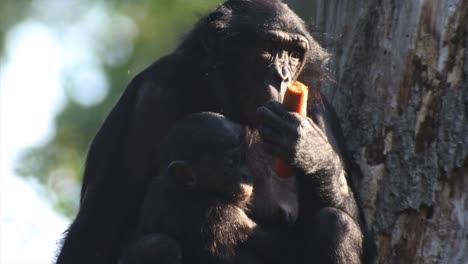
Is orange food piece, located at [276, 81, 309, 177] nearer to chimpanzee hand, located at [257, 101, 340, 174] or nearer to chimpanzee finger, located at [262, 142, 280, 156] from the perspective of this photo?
chimpanzee hand, located at [257, 101, 340, 174]

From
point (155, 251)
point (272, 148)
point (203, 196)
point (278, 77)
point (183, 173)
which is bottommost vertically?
point (155, 251)

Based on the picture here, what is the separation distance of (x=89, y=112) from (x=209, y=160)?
42.3 ft

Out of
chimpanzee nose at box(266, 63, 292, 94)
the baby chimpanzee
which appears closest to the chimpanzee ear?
the baby chimpanzee

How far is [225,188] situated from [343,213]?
87 cm

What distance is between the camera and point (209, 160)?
7.30 meters

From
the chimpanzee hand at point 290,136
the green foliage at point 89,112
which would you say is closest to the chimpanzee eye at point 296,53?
the chimpanzee hand at point 290,136

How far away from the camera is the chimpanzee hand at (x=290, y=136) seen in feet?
23.5

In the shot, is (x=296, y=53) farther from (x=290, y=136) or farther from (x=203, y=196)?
(x=203, y=196)

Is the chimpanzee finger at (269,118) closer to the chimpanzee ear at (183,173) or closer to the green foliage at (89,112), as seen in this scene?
the chimpanzee ear at (183,173)

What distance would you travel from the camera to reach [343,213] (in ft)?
24.5

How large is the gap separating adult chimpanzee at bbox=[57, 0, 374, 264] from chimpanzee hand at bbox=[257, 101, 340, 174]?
2 cm

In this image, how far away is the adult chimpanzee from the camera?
296 inches

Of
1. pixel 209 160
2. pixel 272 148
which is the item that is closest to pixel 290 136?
pixel 272 148

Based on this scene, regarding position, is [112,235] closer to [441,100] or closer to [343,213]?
[343,213]
